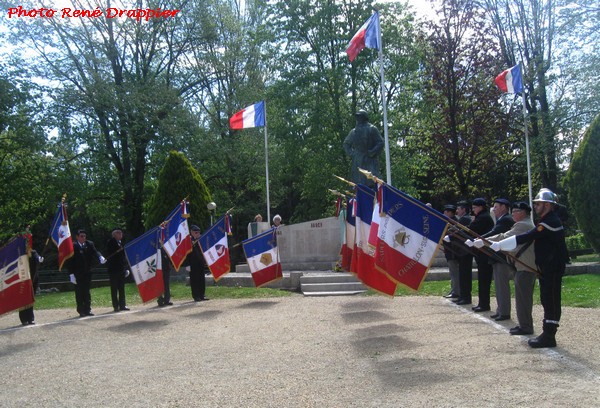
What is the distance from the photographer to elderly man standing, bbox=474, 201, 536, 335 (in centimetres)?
769

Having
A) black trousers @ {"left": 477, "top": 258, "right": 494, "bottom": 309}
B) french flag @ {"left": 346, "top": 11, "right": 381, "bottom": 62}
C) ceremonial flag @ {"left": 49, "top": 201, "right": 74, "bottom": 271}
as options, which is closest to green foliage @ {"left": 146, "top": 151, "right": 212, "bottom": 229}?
french flag @ {"left": 346, "top": 11, "right": 381, "bottom": 62}

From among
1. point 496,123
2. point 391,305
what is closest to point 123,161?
point 496,123

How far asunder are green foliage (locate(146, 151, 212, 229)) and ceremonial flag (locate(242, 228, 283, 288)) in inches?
279

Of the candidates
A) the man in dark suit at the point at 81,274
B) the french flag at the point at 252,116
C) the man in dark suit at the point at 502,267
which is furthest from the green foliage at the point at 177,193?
the man in dark suit at the point at 502,267

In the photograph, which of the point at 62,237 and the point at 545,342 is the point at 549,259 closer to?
the point at 545,342

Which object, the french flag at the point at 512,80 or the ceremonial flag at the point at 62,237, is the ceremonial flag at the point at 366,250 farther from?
the french flag at the point at 512,80

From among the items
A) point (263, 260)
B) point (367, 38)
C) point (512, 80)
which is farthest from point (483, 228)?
point (512, 80)

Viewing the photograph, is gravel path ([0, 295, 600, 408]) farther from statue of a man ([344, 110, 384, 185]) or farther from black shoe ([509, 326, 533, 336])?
statue of a man ([344, 110, 384, 185])

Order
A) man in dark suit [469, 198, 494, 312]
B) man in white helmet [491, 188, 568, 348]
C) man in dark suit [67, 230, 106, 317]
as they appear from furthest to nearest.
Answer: man in dark suit [67, 230, 106, 317]
man in dark suit [469, 198, 494, 312]
man in white helmet [491, 188, 568, 348]

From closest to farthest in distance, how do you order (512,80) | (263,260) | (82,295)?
(82,295) → (263,260) → (512,80)

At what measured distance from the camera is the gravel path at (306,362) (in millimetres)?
5469

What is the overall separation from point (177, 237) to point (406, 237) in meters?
7.22

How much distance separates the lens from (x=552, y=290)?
708cm

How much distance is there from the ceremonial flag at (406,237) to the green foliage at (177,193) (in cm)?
1402
